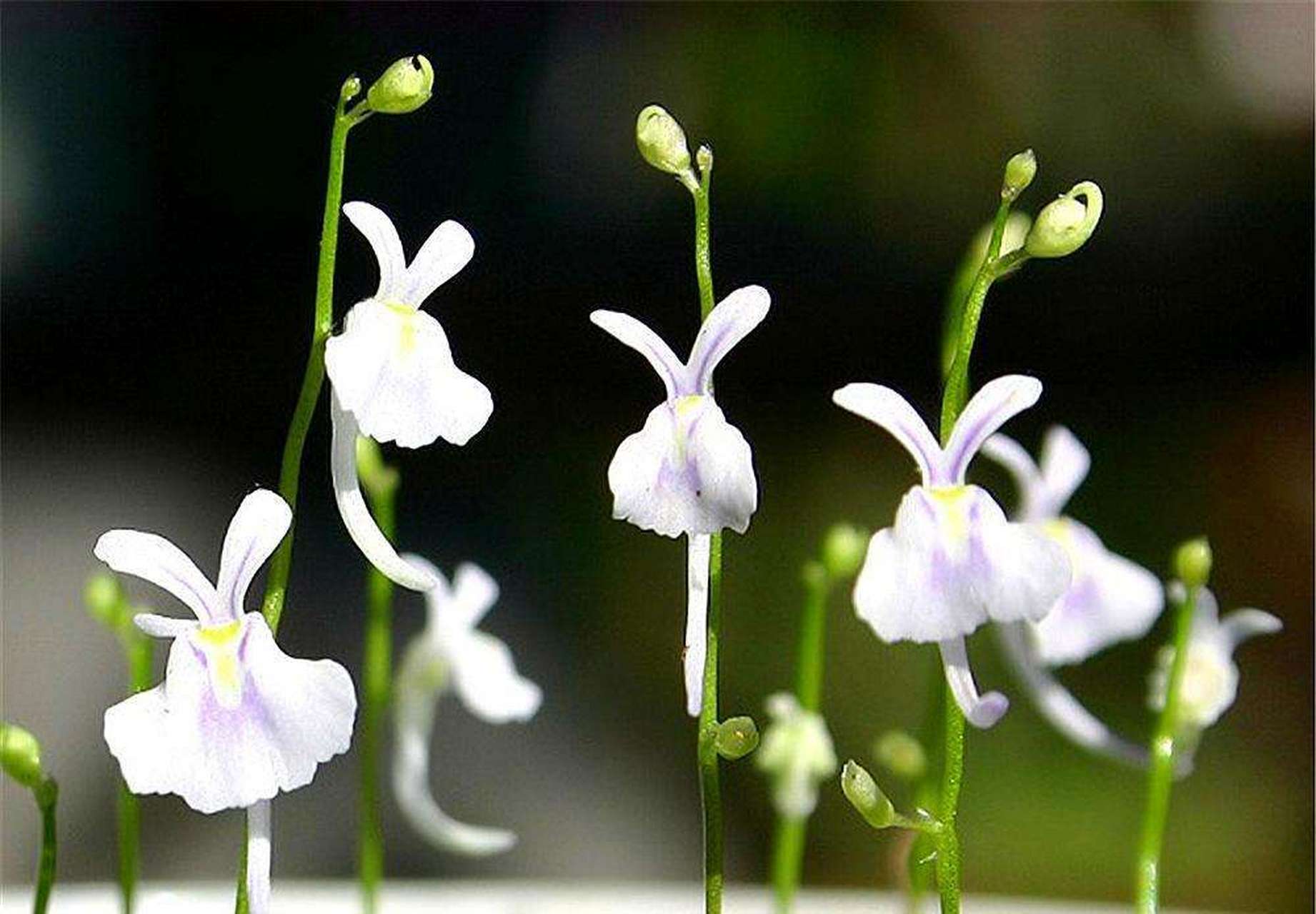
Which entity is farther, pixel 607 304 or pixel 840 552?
pixel 607 304

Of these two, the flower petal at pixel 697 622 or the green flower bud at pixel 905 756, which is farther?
the green flower bud at pixel 905 756

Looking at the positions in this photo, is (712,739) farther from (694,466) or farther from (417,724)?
(417,724)

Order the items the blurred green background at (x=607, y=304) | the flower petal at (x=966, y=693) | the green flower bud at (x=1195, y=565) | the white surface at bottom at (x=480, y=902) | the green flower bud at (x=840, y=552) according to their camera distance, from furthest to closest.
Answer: the blurred green background at (x=607, y=304) → the white surface at bottom at (x=480, y=902) → the green flower bud at (x=840, y=552) → the green flower bud at (x=1195, y=565) → the flower petal at (x=966, y=693)

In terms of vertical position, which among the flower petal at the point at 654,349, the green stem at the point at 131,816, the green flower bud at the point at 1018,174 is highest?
the green flower bud at the point at 1018,174

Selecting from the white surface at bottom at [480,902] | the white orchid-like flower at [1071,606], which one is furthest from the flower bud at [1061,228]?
the white surface at bottom at [480,902]

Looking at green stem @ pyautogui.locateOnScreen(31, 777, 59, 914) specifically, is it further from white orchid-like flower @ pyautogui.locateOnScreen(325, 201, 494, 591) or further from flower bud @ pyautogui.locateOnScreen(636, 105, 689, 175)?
flower bud @ pyautogui.locateOnScreen(636, 105, 689, 175)

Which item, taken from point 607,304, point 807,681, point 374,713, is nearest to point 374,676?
point 374,713

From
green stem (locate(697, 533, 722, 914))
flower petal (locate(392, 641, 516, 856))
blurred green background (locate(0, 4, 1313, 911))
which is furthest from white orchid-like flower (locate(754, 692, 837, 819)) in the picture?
blurred green background (locate(0, 4, 1313, 911))

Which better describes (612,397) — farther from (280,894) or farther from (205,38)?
(280,894)

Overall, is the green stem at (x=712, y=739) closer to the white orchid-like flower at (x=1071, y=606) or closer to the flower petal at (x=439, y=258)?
the flower petal at (x=439, y=258)
